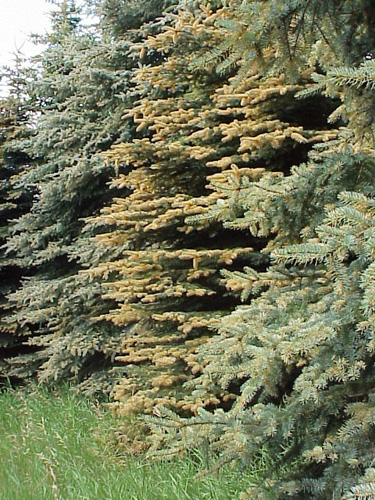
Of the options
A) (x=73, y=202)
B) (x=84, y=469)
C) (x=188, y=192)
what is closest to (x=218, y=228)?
(x=188, y=192)

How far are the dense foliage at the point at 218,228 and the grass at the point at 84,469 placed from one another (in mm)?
305

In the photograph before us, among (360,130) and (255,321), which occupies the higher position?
(360,130)

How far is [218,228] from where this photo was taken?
4.13 meters

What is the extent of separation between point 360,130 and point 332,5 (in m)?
0.52

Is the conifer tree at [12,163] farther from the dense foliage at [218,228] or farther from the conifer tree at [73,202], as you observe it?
the conifer tree at [73,202]

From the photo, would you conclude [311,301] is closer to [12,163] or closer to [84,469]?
[84,469]

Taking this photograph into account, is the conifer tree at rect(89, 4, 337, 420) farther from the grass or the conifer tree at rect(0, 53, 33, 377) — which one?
the conifer tree at rect(0, 53, 33, 377)

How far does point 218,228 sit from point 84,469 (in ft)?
6.47

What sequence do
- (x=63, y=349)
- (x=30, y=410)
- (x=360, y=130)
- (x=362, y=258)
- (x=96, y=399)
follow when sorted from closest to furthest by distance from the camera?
(x=362, y=258)
(x=360, y=130)
(x=30, y=410)
(x=96, y=399)
(x=63, y=349)

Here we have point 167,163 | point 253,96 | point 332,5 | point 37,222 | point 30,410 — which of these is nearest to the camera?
point 332,5

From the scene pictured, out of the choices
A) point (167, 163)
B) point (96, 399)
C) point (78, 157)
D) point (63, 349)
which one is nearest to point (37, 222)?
point (78, 157)

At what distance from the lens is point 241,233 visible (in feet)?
13.9

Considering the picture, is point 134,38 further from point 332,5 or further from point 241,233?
point 332,5

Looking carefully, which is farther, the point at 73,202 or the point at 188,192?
the point at 73,202
